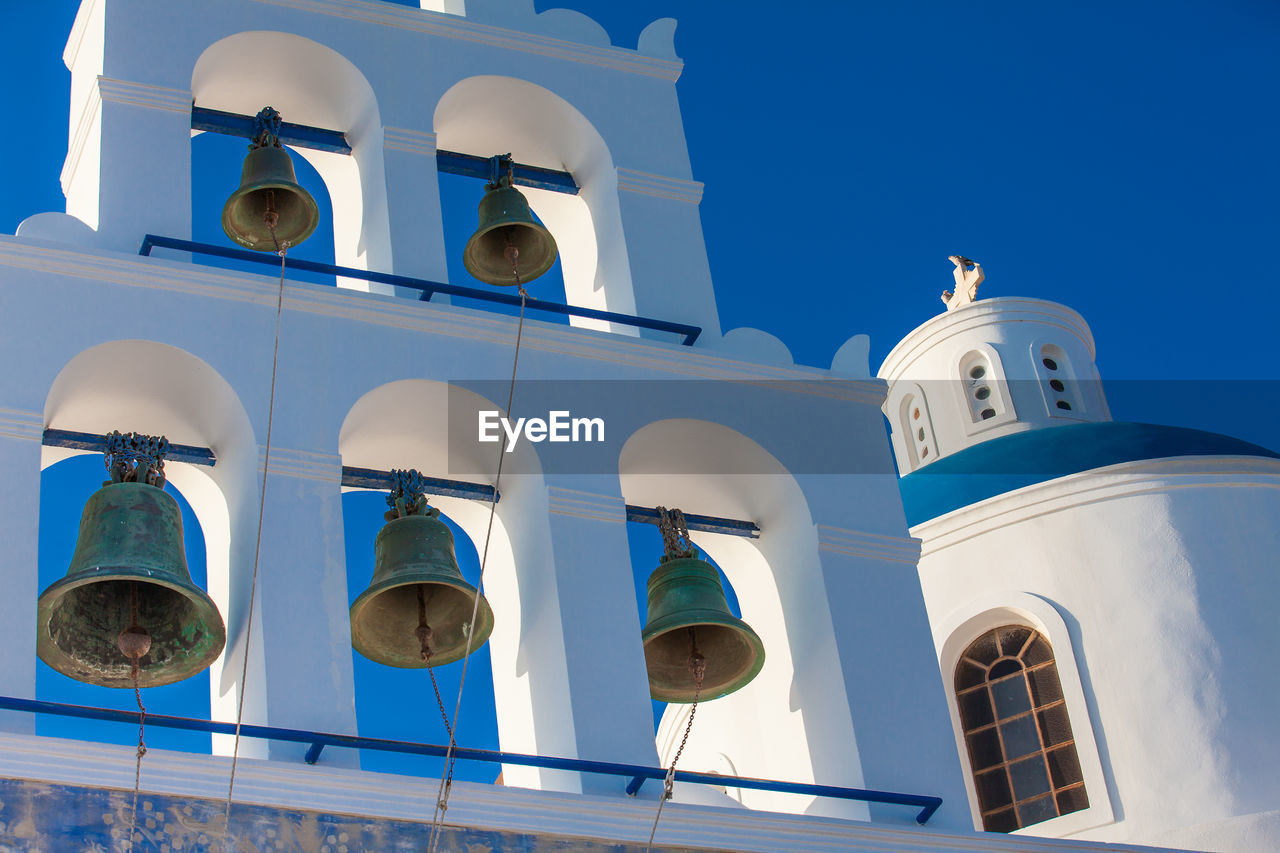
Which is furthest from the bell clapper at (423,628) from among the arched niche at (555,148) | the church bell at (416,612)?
the arched niche at (555,148)

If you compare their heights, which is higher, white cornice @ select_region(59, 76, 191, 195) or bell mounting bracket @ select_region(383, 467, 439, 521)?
white cornice @ select_region(59, 76, 191, 195)

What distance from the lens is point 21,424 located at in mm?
9039

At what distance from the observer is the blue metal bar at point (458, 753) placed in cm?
808

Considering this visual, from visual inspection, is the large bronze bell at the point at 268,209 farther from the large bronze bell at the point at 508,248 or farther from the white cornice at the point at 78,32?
the white cornice at the point at 78,32

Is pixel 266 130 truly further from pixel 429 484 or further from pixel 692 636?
pixel 692 636

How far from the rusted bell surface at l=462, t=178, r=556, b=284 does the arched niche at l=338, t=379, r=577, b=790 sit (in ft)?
3.17

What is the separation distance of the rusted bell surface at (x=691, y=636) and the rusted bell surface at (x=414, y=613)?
85 cm

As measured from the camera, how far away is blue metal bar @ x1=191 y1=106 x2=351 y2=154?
36.4 feet

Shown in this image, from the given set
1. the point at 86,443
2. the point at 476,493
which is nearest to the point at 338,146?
the point at 476,493

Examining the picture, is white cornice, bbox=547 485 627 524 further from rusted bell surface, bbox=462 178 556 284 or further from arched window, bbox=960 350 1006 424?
arched window, bbox=960 350 1006 424

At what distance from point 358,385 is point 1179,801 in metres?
6.01

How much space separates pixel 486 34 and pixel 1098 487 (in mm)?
5418

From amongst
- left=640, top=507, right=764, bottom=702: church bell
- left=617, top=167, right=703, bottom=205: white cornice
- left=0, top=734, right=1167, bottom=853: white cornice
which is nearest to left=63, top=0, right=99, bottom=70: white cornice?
left=617, top=167, right=703, bottom=205: white cornice

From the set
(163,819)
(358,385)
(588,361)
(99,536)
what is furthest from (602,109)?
(163,819)
